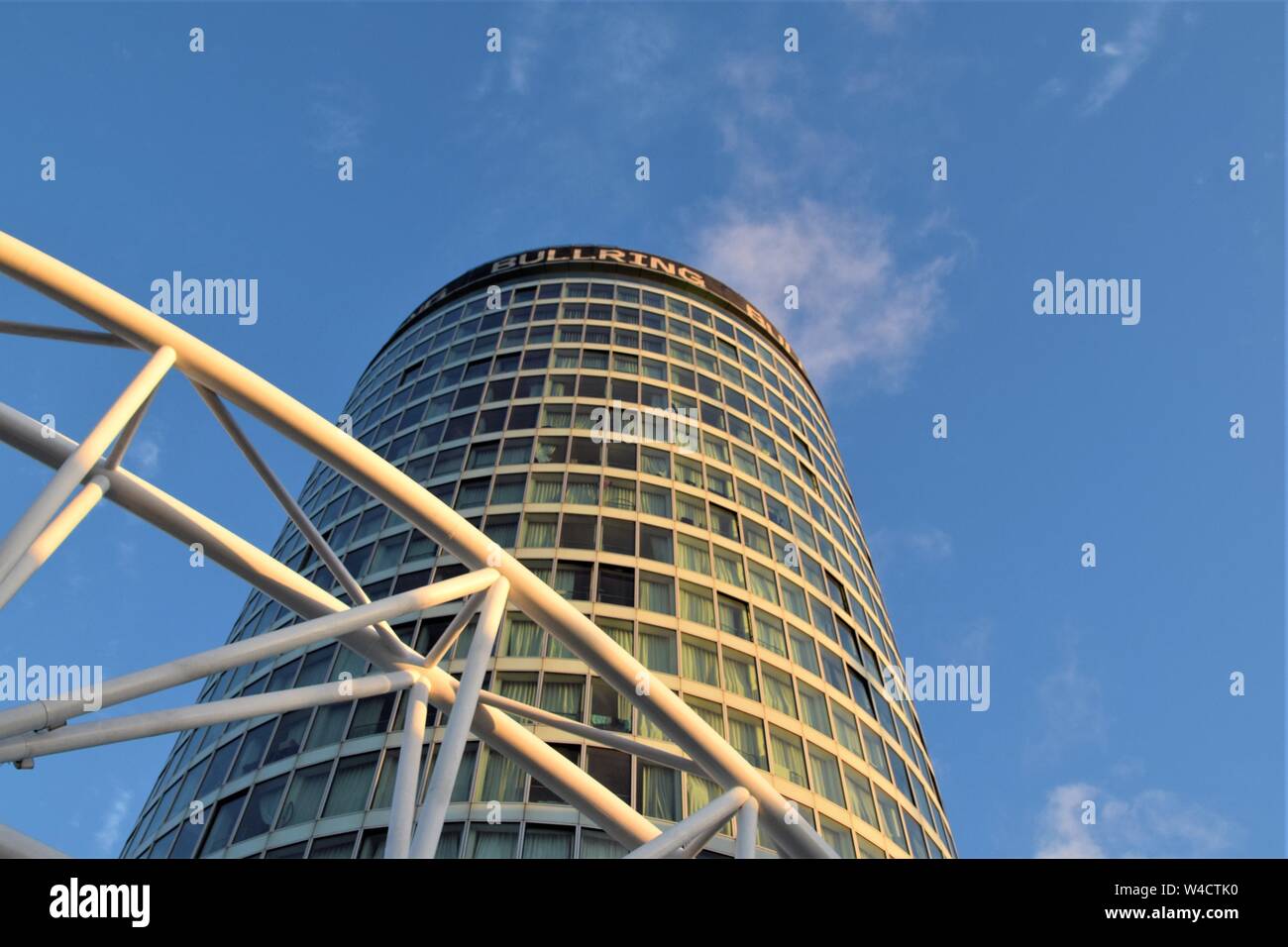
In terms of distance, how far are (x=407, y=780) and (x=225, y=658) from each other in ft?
7.33

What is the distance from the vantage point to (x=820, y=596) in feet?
141

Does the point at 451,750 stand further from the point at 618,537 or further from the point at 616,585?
the point at 618,537

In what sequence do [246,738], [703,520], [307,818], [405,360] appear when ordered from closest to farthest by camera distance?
[307,818], [246,738], [703,520], [405,360]

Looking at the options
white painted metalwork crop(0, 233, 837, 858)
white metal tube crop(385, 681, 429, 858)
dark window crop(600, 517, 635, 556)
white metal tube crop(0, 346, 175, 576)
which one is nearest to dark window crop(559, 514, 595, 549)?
dark window crop(600, 517, 635, 556)

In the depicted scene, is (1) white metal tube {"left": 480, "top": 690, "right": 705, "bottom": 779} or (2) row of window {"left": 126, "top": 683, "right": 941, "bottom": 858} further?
(2) row of window {"left": 126, "top": 683, "right": 941, "bottom": 858}

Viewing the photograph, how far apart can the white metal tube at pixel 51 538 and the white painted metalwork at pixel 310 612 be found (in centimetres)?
2

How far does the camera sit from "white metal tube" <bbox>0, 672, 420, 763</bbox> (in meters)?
9.89

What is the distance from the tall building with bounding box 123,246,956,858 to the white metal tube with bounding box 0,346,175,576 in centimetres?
1974

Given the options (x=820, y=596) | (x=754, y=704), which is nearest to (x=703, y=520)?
(x=820, y=596)

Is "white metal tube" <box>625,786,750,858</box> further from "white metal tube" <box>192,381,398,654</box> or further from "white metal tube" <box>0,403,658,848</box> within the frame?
"white metal tube" <box>192,381,398,654</box>

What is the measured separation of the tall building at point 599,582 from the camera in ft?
101

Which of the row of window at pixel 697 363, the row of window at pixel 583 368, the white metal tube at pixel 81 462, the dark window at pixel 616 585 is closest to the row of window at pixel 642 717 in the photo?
the dark window at pixel 616 585
